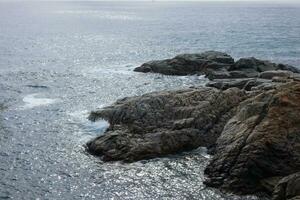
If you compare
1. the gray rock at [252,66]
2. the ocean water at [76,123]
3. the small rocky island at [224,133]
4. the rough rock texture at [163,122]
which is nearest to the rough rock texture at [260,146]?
the small rocky island at [224,133]

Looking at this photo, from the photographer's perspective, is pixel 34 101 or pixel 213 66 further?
pixel 213 66

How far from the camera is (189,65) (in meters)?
75.6

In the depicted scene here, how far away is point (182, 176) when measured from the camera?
110 ft

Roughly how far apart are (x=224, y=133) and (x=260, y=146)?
501cm

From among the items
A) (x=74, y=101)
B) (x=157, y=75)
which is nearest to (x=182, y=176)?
(x=74, y=101)

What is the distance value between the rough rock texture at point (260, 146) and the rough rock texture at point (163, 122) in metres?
3.91

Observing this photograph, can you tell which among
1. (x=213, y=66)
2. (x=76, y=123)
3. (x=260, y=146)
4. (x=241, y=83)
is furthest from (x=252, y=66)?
(x=260, y=146)

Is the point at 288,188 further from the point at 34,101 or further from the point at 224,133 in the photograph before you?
the point at 34,101

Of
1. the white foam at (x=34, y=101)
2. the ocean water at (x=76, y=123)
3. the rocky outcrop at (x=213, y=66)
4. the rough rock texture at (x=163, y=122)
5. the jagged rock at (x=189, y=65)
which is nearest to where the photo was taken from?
the ocean water at (x=76, y=123)

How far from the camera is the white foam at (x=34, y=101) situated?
5456cm

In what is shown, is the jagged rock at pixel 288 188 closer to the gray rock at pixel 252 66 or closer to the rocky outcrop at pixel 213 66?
the rocky outcrop at pixel 213 66

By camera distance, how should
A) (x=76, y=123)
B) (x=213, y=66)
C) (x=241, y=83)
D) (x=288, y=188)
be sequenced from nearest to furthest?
(x=288, y=188) < (x=76, y=123) < (x=241, y=83) < (x=213, y=66)

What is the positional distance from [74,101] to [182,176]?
27.1 meters

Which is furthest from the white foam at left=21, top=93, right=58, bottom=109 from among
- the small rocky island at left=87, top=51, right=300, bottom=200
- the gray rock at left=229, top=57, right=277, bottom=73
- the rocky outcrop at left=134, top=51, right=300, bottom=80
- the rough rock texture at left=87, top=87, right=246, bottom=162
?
the gray rock at left=229, top=57, right=277, bottom=73
